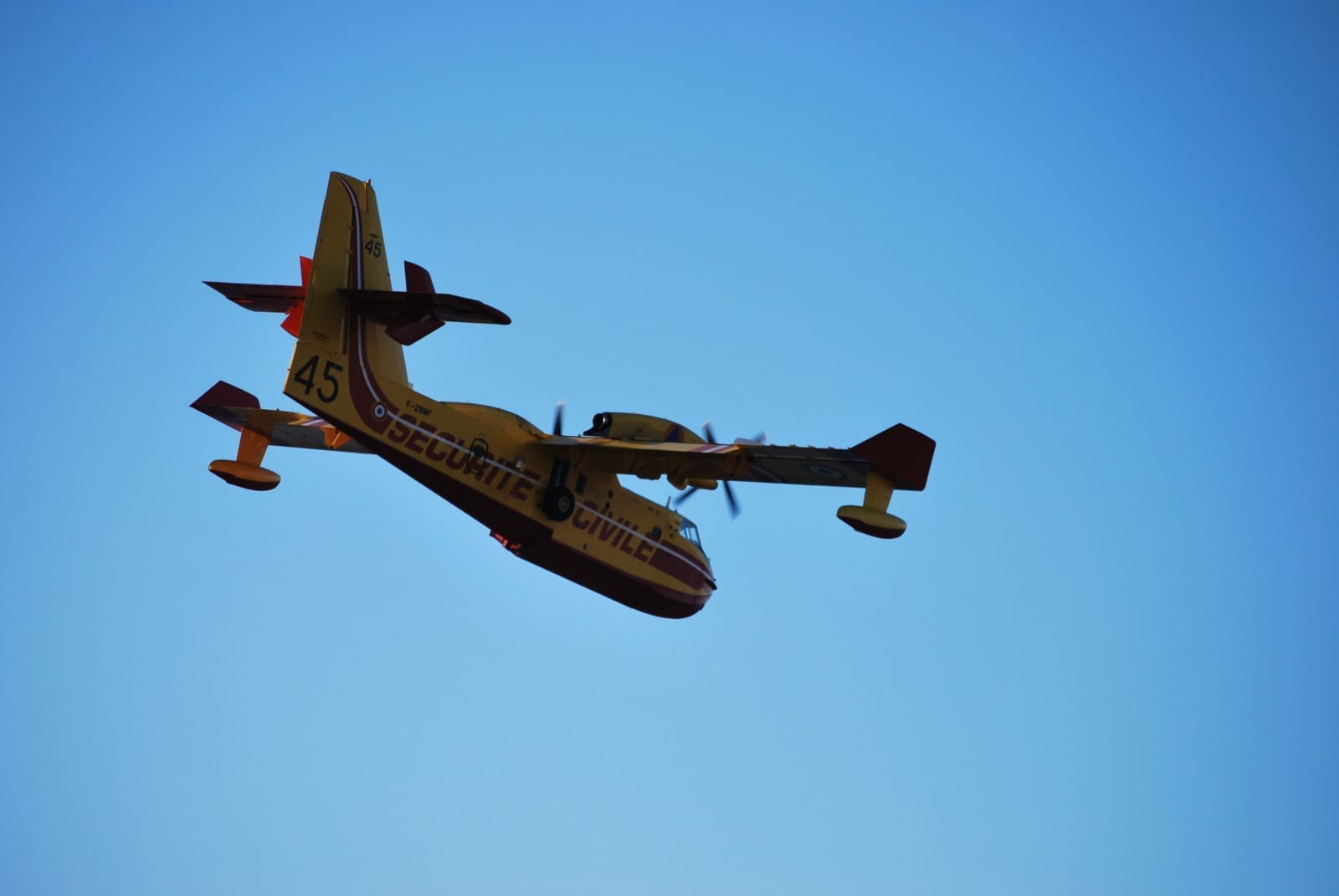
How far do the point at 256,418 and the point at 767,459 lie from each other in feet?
38.1

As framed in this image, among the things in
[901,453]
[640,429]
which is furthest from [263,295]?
[901,453]

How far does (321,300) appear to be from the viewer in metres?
32.7

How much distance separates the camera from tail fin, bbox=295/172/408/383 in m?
32.6

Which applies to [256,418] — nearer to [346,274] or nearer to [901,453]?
[346,274]

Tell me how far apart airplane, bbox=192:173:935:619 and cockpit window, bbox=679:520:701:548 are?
527 millimetres

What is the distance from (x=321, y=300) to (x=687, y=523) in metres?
10.7

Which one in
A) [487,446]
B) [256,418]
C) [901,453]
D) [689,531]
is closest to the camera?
[901,453]

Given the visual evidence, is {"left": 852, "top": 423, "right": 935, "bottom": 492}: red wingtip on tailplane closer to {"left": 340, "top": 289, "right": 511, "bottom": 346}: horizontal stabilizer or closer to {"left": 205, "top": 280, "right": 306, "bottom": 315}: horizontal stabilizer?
{"left": 340, "top": 289, "right": 511, "bottom": 346}: horizontal stabilizer

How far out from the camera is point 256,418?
38.1 meters

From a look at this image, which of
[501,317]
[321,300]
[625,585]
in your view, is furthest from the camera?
[625,585]

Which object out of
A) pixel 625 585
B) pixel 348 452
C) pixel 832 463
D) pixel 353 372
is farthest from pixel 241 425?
pixel 832 463

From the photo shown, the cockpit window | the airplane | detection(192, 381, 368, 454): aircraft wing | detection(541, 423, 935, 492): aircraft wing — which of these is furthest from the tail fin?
the cockpit window

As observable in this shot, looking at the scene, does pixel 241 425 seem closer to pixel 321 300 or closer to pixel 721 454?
pixel 321 300

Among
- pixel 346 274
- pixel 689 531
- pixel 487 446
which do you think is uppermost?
pixel 689 531
